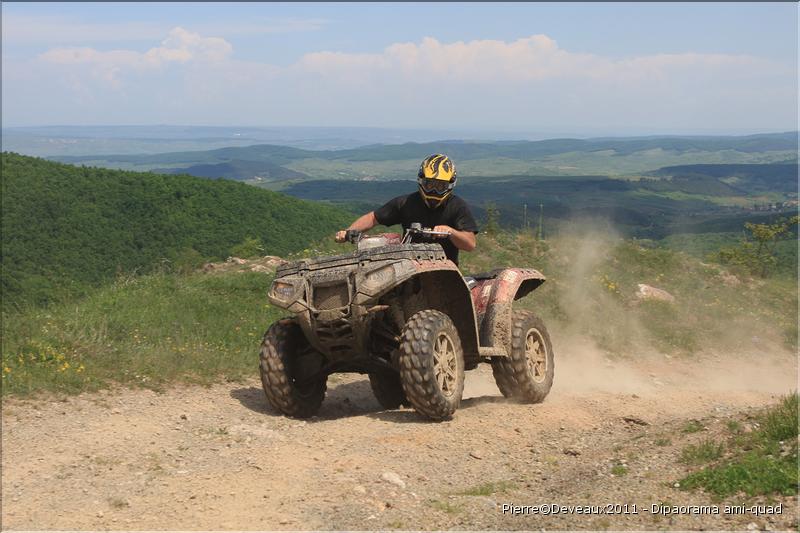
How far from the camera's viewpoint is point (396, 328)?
857cm

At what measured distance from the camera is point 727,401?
1116 centimetres

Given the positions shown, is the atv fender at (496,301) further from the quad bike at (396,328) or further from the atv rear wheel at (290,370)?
the atv rear wheel at (290,370)

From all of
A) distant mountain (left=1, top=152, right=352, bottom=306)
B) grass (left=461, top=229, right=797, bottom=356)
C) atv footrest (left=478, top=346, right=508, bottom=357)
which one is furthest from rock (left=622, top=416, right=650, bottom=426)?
distant mountain (left=1, top=152, right=352, bottom=306)

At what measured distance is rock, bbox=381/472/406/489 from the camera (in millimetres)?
6453

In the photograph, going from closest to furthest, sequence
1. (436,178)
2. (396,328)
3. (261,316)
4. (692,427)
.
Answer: (692,427) → (396,328) → (436,178) → (261,316)

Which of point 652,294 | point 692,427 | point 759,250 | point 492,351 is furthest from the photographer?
point 759,250

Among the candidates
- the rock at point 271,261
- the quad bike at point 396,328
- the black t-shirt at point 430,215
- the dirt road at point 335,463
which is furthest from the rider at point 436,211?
the rock at point 271,261

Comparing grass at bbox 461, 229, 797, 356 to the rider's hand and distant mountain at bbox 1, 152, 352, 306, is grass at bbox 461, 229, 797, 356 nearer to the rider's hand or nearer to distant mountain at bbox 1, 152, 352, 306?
the rider's hand

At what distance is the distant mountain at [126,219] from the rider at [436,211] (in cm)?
4199

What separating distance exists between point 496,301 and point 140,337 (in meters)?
5.46

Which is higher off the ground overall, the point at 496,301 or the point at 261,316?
the point at 496,301

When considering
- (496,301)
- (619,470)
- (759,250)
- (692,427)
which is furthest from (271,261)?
(759,250)

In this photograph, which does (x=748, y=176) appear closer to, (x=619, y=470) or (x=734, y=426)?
(x=734, y=426)

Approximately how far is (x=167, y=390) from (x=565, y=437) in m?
4.71
